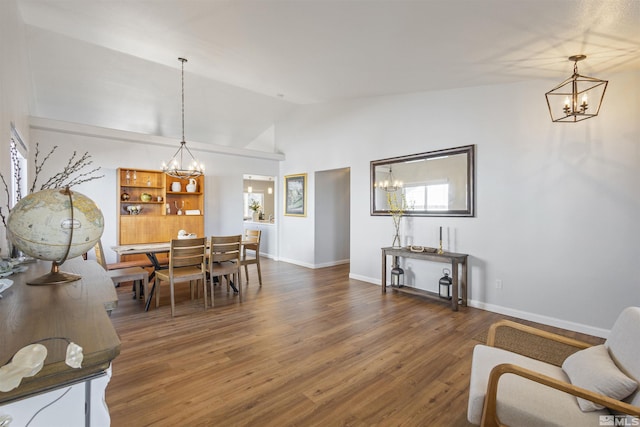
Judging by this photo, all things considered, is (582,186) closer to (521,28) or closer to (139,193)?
(521,28)

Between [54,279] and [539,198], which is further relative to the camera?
[539,198]

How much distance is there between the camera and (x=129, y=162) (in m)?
5.46

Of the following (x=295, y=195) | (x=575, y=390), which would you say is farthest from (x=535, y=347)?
(x=295, y=195)

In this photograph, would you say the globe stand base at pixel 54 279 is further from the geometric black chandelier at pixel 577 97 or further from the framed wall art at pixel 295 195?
the framed wall art at pixel 295 195

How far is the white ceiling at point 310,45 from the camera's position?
92.5 inches

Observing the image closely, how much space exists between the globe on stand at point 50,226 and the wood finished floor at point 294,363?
130cm

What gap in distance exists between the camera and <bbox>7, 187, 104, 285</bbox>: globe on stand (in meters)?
1.15

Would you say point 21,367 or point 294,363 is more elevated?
point 21,367

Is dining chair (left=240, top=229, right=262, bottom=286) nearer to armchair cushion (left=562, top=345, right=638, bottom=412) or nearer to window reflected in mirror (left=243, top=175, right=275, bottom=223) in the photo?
armchair cushion (left=562, top=345, right=638, bottom=412)

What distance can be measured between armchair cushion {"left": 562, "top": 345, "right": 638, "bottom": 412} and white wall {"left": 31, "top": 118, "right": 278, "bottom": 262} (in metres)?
6.16

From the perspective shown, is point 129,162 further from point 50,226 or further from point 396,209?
point 50,226

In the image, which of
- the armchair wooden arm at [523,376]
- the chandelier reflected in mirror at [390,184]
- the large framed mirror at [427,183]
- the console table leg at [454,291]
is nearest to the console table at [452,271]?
the console table leg at [454,291]

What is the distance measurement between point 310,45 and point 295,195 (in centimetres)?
405

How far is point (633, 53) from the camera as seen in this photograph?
260 centimetres
